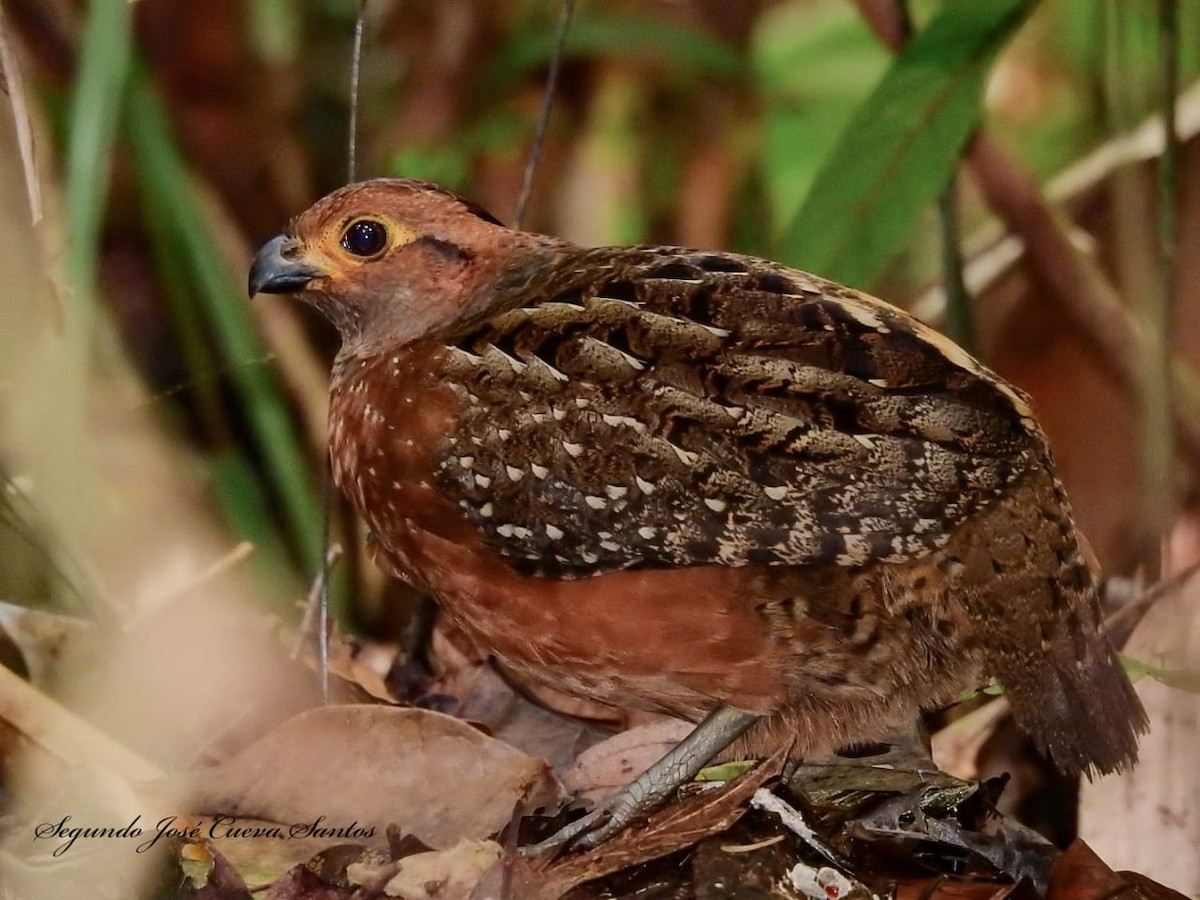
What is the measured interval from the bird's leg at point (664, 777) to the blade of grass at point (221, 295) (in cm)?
102

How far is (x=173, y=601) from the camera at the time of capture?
272cm

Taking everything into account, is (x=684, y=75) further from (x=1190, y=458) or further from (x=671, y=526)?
(x=671, y=526)

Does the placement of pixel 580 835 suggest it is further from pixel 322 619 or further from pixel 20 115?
pixel 20 115

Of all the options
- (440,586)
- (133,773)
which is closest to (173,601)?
(133,773)

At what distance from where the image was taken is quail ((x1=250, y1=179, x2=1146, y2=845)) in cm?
202

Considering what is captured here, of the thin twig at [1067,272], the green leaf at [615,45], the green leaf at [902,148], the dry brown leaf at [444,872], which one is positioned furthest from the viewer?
the green leaf at [615,45]

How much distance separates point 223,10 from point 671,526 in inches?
131

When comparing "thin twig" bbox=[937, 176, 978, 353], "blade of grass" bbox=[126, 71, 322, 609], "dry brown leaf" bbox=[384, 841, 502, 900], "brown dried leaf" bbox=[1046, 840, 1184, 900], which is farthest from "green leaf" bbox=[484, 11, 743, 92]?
"brown dried leaf" bbox=[1046, 840, 1184, 900]

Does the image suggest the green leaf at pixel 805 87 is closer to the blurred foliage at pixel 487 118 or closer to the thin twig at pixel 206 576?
the blurred foliage at pixel 487 118

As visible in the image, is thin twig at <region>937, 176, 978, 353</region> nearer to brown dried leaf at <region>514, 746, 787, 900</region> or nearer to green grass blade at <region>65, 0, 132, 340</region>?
brown dried leaf at <region>514, 746, 787, 900</region>

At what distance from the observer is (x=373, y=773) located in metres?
2.23

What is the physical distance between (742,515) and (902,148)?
1.04 m

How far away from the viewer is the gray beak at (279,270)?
8.11 feet

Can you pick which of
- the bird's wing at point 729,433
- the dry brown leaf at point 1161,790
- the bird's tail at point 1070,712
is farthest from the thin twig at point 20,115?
the dry brown leaf at point 1161,790
